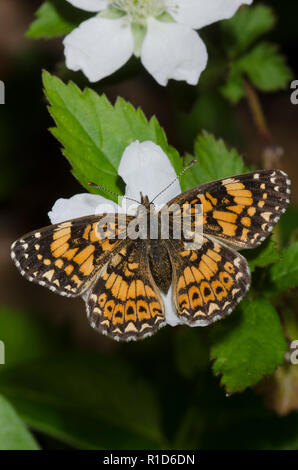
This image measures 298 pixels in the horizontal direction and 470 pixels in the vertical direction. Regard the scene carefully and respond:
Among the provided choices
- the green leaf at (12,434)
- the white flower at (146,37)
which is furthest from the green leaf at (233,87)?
the green leaf at (12,434)

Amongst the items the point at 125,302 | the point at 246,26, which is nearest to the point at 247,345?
the point at 125,302

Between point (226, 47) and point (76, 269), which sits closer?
point (76, 269)

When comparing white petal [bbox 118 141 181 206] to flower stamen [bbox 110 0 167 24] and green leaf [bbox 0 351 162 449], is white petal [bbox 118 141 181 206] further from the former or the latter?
green leaf [bbox 0 351 162 449]

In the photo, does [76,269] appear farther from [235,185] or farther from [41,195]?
[41,195]

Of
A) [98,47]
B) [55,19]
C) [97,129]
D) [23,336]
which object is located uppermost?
[55,19]

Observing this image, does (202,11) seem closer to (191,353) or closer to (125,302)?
(125,302)

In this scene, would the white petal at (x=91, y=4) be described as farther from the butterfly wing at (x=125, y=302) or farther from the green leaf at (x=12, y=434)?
the green leaf at (x=12, y=434)

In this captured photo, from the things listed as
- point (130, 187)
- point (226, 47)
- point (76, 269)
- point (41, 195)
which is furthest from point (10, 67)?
point (76, 269)
